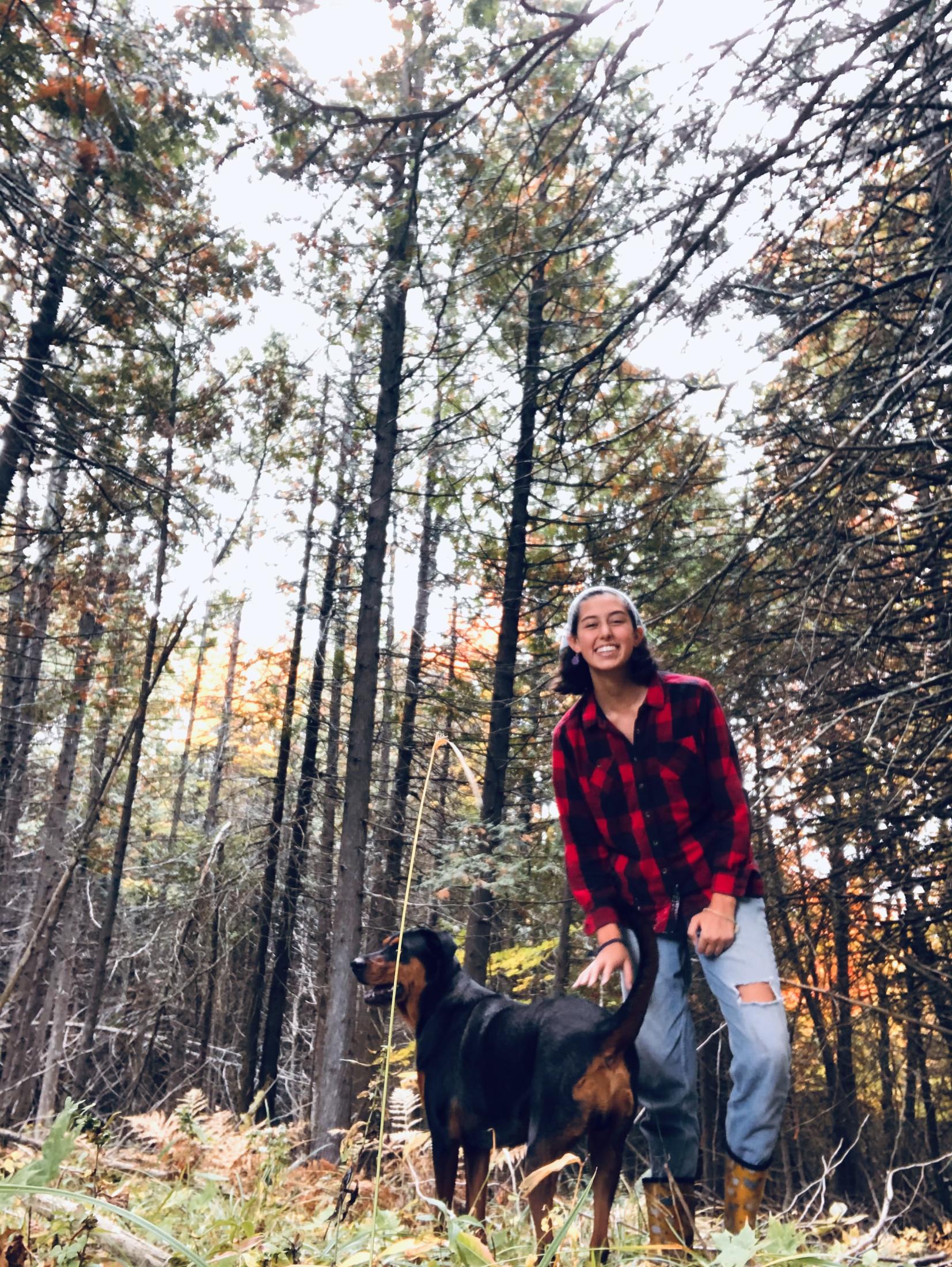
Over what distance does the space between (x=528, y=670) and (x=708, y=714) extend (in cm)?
780

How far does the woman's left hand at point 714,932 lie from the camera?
8.28 ft

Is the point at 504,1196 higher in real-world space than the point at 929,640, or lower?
lower

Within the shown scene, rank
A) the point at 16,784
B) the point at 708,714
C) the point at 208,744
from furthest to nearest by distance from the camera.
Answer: the point at 208,744 → the point at 16,784 → the point at 708,714

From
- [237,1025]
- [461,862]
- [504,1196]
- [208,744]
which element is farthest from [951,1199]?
[208,744]

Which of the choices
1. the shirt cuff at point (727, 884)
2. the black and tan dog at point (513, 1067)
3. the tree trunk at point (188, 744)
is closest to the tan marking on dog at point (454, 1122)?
the black and tan dog at point (513, 1067)

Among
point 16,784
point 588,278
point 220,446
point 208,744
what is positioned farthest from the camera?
point 208,744

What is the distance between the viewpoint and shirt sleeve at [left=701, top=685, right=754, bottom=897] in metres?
2.58

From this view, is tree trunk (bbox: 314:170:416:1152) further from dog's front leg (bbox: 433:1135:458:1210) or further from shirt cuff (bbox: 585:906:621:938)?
shirt cuff (bbox: 585:906:621:938)

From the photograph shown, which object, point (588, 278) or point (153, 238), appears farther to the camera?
point (153, 238)

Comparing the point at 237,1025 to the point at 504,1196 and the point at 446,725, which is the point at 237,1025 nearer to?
the point at 446,725

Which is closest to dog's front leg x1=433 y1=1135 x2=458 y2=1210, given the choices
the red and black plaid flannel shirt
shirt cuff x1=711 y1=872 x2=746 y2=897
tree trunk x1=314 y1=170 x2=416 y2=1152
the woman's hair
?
the red and black plaid flannel shirt

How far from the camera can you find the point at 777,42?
373 cm

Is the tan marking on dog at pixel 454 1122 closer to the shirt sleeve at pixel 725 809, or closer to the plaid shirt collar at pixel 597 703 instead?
the shirt sleeve at pixel 725 809

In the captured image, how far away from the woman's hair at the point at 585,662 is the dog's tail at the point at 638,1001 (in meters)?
0.87
